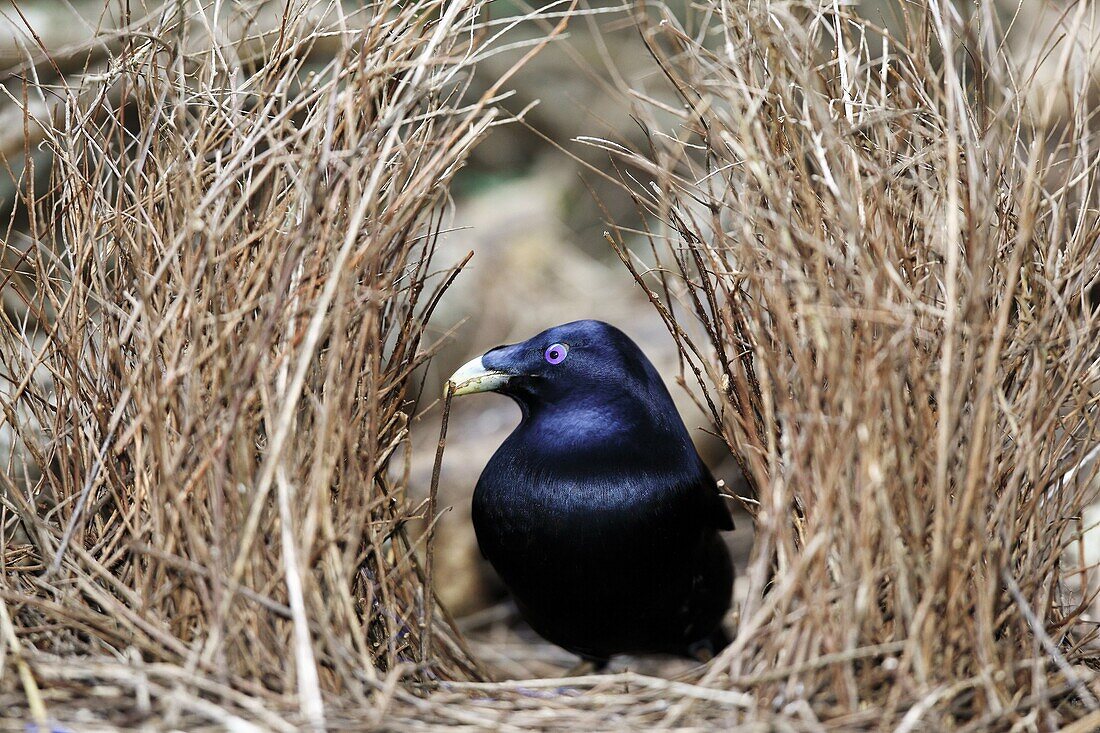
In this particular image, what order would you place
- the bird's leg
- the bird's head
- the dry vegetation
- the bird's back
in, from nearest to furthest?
the dry vegetation, the bird's back, the bird's head, the bird's leg

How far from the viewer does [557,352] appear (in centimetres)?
235

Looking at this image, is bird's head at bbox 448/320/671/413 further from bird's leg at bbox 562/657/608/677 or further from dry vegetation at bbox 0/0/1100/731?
bird's leg at bbox 562/657/608/677

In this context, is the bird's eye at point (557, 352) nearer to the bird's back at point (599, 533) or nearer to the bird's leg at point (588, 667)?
the bird's back at point (599, 533)

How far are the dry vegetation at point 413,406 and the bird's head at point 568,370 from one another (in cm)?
25

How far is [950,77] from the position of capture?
1.66m

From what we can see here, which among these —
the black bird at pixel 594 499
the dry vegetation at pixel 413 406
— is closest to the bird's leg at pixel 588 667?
the black bird at pixel 594 499

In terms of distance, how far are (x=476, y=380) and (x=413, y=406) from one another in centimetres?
22

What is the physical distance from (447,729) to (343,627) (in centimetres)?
28

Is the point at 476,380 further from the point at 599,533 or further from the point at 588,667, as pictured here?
the point at 588,667

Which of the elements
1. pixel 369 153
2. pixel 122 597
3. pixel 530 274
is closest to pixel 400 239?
pixel 369 153

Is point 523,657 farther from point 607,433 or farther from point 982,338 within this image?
point 982,338

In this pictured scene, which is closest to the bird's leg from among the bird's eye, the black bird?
the black bird

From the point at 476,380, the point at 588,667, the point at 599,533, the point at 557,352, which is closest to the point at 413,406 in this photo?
the point at 476,380

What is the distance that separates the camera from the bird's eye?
2348mm
